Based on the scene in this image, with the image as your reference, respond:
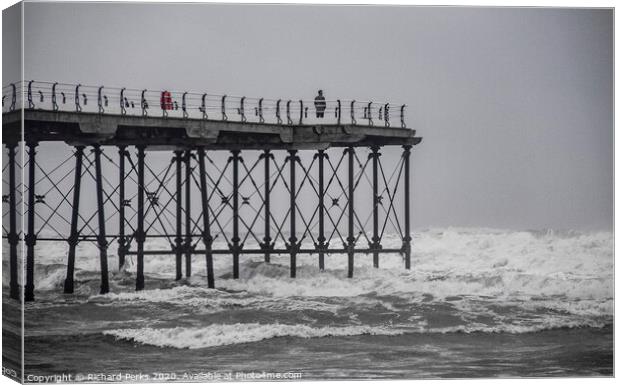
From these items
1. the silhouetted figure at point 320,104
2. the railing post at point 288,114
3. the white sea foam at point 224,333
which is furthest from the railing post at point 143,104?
the white sea foam at point 224,333

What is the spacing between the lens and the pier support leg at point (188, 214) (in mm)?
40000

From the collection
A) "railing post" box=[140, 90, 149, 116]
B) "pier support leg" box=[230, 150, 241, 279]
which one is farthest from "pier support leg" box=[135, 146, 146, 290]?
"pier support leg" box=[230, 150, 241, 279]

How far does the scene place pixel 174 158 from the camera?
41094mm

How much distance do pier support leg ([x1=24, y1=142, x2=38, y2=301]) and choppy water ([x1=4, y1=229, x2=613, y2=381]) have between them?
0.95ft

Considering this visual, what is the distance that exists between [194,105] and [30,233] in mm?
4950

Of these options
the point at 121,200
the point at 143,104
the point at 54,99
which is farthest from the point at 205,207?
the point at 54,99

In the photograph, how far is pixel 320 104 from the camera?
38281 millimetres

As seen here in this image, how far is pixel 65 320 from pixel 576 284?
459 inches

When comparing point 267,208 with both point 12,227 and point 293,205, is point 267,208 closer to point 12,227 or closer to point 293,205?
point 293,205

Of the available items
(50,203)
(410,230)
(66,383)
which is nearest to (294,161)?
(410,230)

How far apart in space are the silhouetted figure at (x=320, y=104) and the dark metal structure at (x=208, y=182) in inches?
7.5

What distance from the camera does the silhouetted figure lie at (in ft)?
124

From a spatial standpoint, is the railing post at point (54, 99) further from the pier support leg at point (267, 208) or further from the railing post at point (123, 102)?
the pier support leg at point (267, 208)

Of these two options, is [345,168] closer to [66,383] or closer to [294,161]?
[294,161]
